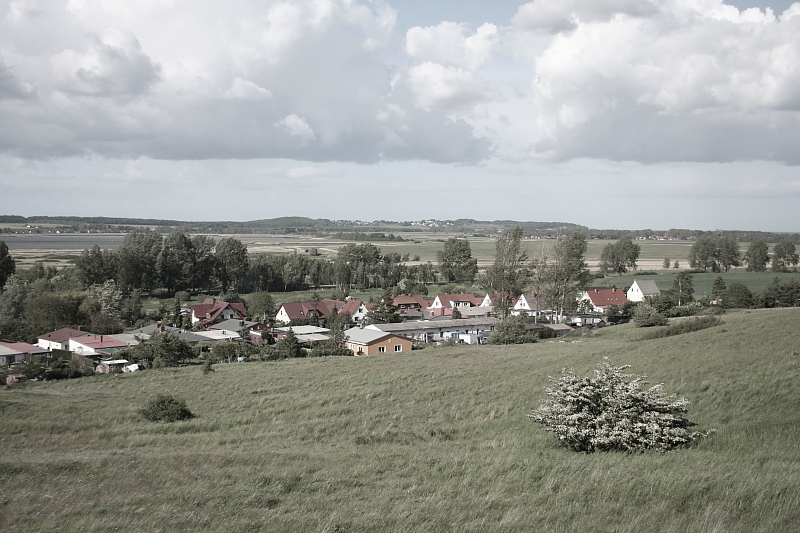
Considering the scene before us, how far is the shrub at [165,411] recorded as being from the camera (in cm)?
1798

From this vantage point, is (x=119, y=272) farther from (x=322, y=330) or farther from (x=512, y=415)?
(x=512, y=415)

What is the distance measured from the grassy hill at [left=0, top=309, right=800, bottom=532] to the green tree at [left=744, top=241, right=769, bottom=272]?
286ft

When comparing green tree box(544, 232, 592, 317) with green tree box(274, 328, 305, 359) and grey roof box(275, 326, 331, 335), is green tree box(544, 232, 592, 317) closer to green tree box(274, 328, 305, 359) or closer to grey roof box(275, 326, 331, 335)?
grey roof box(275, 326, 331, 335)

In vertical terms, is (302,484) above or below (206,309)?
above

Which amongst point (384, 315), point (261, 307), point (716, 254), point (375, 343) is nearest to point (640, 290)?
point (384, 315)

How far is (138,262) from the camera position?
77.2 meters

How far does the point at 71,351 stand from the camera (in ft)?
128

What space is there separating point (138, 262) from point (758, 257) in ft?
312

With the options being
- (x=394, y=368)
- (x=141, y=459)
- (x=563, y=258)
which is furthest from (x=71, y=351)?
(x=563, y=258)

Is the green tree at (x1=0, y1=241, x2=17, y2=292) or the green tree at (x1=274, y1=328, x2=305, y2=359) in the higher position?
the green tree at (x1=0, y1=241, x2=17, y2=292)

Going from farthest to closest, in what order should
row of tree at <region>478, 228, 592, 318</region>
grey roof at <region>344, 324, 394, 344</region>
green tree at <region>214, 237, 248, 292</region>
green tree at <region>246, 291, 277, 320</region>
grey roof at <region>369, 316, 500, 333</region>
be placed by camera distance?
green tree at <region>214, 237, 248, 292</region> < green tree at <region>246, 291, 277, 320</region> < row of tree at <region>478, 228, 592, 318</region> < grey roof at <region>369, 316, 500, 333</region> < grey roof at <region>344, 324, 394, 344</region>

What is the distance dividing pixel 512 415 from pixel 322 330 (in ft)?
119

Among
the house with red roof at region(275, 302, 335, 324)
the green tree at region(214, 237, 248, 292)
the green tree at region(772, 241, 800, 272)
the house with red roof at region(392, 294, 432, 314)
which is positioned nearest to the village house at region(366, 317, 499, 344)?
the house with red roof at region(275, 302, 335, 324)

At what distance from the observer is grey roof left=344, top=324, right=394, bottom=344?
40.9 metres
